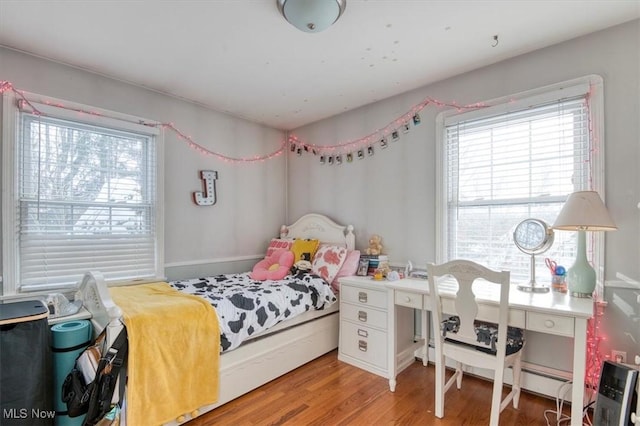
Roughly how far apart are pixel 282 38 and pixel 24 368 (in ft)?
7.84

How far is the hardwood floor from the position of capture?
6.44 feet

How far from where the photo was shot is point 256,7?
1.81 m

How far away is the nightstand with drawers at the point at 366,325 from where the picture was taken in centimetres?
253

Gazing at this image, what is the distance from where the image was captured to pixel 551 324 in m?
1.72

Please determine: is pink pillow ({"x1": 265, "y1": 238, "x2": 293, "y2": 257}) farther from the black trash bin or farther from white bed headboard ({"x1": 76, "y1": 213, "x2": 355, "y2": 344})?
the black trash bin

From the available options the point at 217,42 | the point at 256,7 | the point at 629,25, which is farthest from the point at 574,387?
the point at 217,42

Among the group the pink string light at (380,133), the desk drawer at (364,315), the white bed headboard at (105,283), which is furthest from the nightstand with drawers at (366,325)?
the pink string light at (380,133)

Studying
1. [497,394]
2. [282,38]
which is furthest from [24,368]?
[497,394]

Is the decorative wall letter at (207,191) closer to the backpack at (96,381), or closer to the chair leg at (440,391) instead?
the backpack at (96,381)

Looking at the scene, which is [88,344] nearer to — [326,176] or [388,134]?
[326,176]

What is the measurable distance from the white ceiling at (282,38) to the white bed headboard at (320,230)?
4.54ft

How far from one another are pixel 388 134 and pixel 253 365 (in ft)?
7.72

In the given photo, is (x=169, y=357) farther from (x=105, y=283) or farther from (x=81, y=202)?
(x=81, y=202)

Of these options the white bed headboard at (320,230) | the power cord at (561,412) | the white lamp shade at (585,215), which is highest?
the white lamp shade at (585,215)
